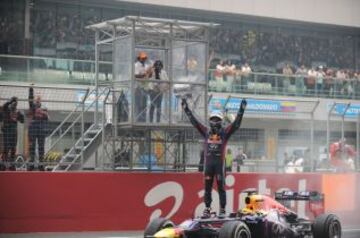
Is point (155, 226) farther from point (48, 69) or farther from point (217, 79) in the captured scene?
point (217, 79)

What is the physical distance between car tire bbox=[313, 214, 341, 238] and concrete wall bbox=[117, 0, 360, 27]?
24.6 metres

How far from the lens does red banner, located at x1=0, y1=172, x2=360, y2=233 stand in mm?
13344

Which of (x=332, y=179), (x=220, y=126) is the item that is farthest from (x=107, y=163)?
(x=332, y=179)

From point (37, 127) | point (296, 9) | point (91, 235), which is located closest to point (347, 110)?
point (91, 235)

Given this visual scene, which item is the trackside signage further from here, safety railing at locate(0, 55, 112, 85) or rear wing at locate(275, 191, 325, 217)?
rear wing at locate(275, 191, 325, 217)

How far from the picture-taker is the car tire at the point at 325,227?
1130cm

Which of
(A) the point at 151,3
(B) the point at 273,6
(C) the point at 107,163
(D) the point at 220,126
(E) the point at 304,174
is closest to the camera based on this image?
(D) the point at 220,126

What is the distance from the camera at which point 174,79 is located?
16.1 m

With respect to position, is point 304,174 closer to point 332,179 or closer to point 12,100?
point 332,179

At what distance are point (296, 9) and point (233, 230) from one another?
96.9 feet

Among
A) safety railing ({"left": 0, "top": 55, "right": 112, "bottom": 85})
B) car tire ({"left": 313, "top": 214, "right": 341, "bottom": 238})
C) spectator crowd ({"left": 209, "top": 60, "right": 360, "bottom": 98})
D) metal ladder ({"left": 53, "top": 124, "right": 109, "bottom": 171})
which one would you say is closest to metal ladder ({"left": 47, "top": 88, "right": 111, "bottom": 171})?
metal ladder ({"left": 53, "top": 124, "right": 109, "bottom": 171})

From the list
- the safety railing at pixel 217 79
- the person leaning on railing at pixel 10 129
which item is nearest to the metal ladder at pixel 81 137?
the person leaning on railing at pixel 10 129

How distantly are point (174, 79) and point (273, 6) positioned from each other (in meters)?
22.4

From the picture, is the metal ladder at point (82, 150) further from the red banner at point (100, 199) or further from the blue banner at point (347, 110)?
the blue banner at point (347, 110)
